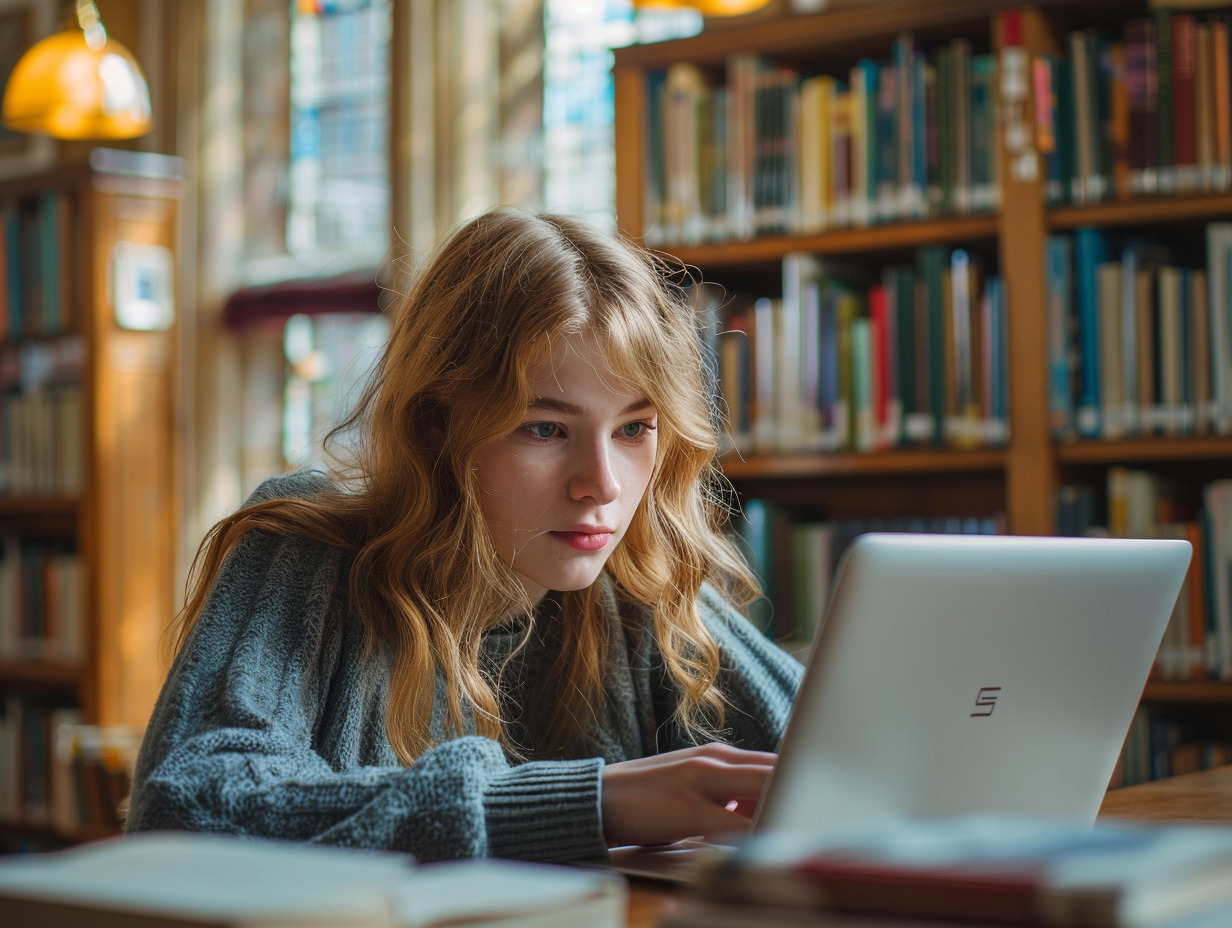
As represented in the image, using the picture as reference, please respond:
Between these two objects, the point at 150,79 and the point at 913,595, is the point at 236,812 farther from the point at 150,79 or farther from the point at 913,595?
the point at 150,79

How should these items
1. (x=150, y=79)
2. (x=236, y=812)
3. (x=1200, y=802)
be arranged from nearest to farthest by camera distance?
(x=236, y=812) → (x=1200, y=802) → (x=150, y=79)

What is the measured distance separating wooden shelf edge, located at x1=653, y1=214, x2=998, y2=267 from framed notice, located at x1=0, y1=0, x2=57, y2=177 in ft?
9.62

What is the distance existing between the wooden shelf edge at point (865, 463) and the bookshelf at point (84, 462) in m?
2.05

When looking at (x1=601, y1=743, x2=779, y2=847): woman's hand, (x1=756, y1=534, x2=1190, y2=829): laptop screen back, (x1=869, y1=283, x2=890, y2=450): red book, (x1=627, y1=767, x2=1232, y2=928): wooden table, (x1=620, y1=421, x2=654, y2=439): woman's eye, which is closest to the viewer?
(x1=756, y1=534, x2=1190, y2=829): laptop screen back

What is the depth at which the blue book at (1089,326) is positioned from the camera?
248 centimetres

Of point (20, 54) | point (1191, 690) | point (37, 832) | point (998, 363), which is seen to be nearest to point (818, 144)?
point (998, 363)

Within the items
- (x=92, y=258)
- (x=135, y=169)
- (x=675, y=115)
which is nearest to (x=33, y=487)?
(x=92, y=258)

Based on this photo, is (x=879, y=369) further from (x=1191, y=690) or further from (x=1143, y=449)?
(x=1191, y=690)

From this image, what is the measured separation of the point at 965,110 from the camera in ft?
8.65

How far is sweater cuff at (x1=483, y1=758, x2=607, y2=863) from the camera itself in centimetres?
95

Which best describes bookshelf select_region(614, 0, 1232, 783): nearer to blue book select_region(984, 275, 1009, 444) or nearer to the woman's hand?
blue book select_region(984, 275, 1009, 444)

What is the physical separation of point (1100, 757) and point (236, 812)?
63cm

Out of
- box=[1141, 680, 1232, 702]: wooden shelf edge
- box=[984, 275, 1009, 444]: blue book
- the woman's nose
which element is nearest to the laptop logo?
the woman's nose

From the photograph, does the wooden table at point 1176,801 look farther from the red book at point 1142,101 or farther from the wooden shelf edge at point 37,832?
the wooden shelf edge at point 37,832
